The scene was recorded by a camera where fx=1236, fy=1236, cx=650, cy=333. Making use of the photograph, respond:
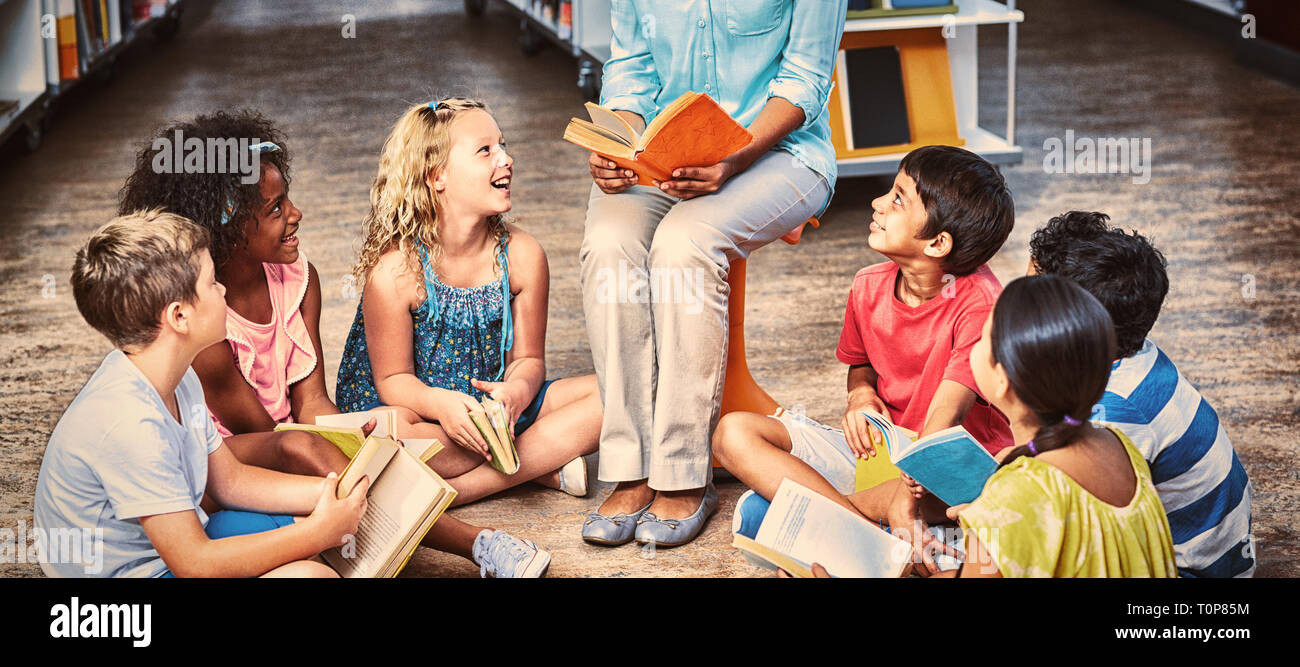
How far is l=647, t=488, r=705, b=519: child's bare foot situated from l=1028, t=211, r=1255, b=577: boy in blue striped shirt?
663mm

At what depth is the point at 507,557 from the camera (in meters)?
1.88

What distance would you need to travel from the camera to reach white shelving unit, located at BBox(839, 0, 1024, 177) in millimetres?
3619

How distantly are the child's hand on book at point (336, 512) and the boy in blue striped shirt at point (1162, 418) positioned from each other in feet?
3.33

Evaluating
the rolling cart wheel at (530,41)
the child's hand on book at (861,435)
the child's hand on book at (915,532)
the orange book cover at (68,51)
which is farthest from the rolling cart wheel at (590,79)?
the child's hand on book at (915,532)

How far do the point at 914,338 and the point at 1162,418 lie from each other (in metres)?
0.43

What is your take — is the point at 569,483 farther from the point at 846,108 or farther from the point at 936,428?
the point at 846,108

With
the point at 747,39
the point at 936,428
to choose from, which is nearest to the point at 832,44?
the point at 747,39

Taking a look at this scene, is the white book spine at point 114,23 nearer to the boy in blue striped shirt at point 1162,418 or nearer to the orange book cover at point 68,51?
the orange book cover at point 68,51

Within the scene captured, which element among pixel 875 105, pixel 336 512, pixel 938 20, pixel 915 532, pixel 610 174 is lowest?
pixel 915 532

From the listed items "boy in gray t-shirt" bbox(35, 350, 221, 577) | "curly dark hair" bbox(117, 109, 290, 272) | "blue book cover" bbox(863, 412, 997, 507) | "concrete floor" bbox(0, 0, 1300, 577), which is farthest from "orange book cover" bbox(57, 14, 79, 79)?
"blue book cover" bbox(863, 412, 997, 507)

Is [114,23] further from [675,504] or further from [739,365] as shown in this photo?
[675,504]

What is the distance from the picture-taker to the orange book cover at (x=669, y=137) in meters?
1.89

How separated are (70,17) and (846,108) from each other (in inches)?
122

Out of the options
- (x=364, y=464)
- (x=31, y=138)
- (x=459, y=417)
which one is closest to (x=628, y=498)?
(x=459, y=417)
